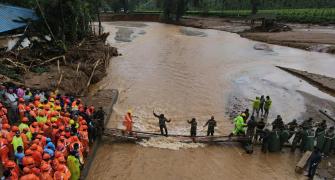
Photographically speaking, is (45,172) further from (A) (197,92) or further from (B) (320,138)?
(A) (197,92)

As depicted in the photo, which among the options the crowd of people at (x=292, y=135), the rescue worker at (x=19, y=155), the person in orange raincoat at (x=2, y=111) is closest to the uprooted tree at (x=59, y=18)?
the person in orange raincoat at (x=2, y=111)

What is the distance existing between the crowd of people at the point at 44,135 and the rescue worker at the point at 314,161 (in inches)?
290

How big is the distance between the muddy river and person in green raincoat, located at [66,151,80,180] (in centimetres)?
169

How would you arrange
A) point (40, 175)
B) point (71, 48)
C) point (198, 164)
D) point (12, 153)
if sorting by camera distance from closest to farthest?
point (40, 175), point (12, 153), point (198, 164), point (71, 48)

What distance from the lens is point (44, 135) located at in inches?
439

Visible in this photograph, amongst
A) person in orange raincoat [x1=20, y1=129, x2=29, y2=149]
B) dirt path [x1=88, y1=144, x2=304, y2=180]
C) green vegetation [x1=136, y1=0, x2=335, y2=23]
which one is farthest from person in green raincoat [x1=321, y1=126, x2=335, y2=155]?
green vegetation [x1=136, y1=0, x2=335, y2=23]

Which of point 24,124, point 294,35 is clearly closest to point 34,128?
point 24,124

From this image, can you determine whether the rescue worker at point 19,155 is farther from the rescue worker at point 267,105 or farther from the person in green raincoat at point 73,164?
the rescue worker at point 267,105

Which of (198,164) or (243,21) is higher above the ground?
(243,21)

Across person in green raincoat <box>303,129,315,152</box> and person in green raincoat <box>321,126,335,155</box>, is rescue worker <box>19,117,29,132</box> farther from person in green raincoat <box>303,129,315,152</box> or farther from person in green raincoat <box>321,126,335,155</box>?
person in green raincoat <box>321,126,335,155</box>

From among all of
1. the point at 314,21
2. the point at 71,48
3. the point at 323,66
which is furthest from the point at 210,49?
the point at 314,21

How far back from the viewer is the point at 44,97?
1471 cm

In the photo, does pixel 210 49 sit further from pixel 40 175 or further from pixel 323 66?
pixel 40 175

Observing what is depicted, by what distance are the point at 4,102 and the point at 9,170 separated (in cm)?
541
